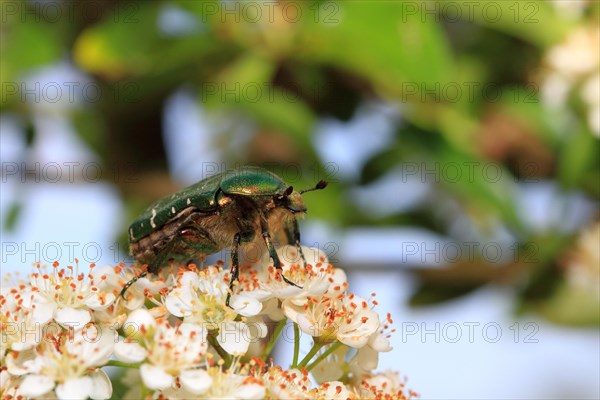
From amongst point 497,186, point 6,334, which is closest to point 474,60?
point 497,186

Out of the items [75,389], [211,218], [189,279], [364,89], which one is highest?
[364,89]

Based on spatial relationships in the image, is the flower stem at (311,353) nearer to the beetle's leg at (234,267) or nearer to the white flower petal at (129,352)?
the beetle's leg at (234,267)

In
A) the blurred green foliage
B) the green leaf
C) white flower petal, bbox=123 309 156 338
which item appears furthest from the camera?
the green leaf

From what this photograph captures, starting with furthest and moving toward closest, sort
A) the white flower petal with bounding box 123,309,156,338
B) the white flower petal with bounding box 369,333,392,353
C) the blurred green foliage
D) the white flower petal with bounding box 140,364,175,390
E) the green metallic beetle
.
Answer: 1. the blurred green foliage
2. the green metallic beetle
3. the white flower petal with bounding box 369,333,392,353
4. the white flower petal with bounding box 123,309,156,338
5. the white flower petal with bounding box 140,364,175,390

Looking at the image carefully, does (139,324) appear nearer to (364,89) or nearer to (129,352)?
(129,352)

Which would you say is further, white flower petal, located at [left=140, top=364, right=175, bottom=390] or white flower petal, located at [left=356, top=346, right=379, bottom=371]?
white flower petal, located at [left=356, top=346, right=379, bottom=371]

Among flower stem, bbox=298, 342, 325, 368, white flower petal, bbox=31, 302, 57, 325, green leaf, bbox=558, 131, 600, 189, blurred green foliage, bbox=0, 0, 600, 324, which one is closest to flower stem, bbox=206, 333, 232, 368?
flower stem, bbox=298, 342, 325, 368

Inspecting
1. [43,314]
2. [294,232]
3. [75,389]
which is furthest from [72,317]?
[294,232]

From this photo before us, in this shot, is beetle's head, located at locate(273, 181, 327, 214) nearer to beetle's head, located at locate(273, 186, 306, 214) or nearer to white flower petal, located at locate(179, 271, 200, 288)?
beetle's head, located at locate(273, 186, 306, 214)
